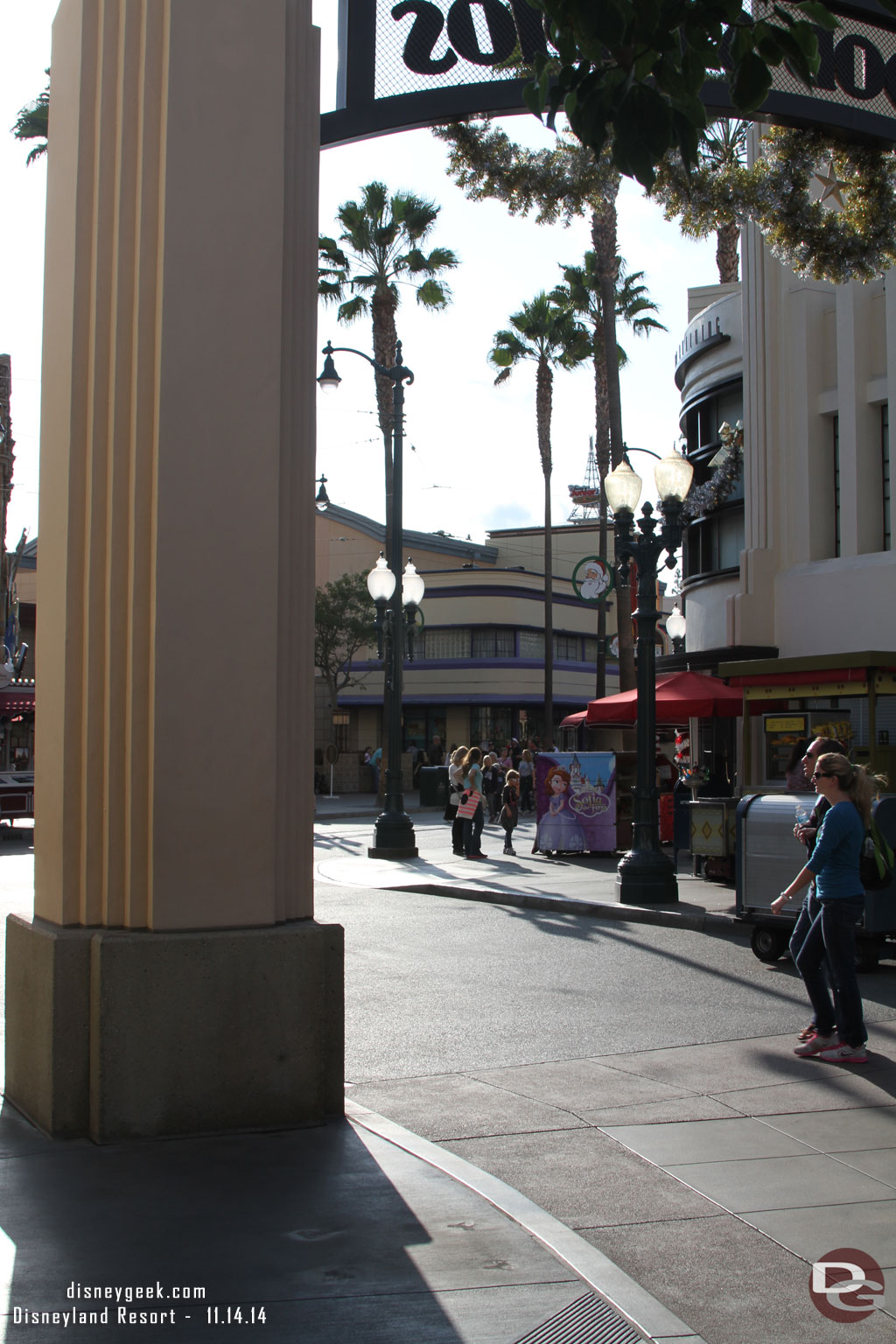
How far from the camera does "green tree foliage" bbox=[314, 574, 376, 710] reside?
4459 centimetres

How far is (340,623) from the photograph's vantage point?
44.7 meters

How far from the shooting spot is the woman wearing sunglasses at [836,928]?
697 cm

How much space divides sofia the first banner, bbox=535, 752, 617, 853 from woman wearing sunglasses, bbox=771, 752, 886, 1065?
12916 millimetres

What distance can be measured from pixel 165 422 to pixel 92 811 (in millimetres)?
1726

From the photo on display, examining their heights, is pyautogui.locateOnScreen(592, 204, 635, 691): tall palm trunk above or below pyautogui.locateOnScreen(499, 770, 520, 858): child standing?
above

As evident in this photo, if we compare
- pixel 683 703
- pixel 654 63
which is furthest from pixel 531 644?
pixel 654 63

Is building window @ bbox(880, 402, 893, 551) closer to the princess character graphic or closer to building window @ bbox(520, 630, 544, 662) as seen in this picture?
the princess character graphic

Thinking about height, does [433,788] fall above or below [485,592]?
below

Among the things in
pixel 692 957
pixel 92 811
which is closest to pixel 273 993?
pixel 92 811

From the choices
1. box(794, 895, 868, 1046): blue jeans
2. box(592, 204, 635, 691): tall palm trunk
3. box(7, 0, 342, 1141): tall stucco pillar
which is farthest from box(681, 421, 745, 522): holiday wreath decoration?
box(7, 0, 342, 1141): tall stucco pillar

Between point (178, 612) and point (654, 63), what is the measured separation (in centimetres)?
293

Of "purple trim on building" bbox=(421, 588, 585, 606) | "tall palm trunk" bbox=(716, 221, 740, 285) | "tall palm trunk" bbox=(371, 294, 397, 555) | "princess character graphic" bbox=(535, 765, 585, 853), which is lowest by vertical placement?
"princess character graphic" bbox=(535, 765, 585, 853)

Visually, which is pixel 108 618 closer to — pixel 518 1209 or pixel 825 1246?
pixel 518 1209

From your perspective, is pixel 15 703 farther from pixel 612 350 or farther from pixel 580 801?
pixel 612 350
